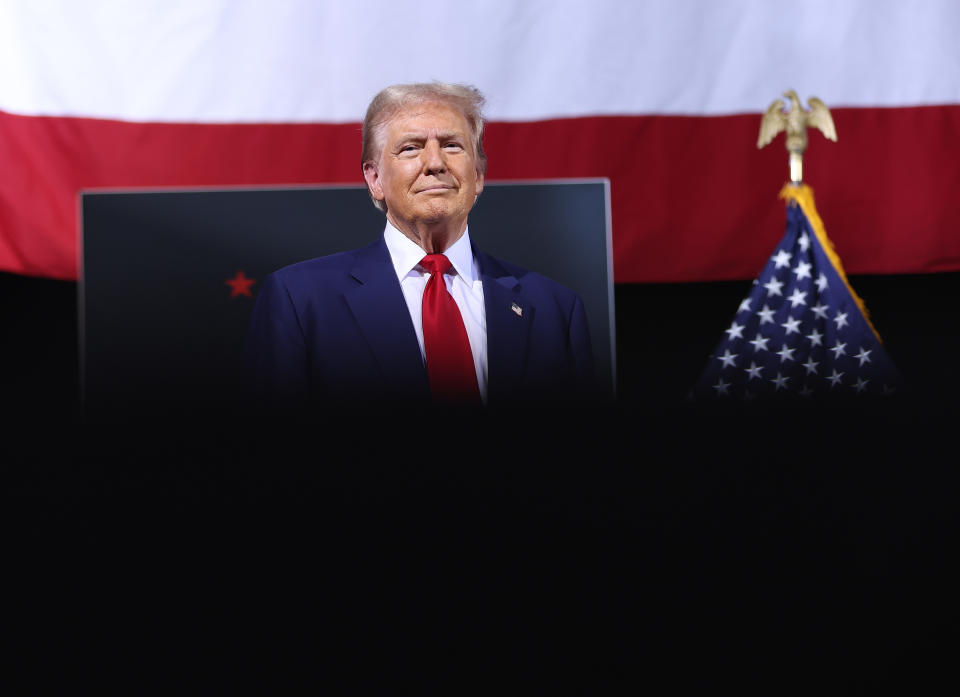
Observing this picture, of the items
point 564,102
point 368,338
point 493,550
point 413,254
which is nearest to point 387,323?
point 368,338

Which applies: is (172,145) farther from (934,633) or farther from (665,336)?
(934,633)

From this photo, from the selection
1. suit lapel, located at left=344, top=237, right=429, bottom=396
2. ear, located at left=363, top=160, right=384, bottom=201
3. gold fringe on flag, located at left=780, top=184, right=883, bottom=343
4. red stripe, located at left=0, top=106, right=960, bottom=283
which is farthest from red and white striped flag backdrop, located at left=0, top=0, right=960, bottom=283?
suit lapel, located at left=344, top=237, right=429, bottom=396

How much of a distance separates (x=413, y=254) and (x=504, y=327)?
174 mm

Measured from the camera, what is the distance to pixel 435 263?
53.5 inches

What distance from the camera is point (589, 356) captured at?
1424mm

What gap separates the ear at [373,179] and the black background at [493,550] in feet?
3.61

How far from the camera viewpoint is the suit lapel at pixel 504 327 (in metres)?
1.30

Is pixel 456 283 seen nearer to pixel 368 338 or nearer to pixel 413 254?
pixel 413 254

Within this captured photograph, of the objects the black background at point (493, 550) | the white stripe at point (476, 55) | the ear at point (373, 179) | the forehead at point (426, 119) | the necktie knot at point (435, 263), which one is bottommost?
the black background at point (493, 550)

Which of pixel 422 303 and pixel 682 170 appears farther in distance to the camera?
pixel 682 170

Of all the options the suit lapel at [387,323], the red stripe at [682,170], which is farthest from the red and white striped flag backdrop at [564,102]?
the suit lapel at [387,323]

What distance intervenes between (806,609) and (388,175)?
3.64 ft

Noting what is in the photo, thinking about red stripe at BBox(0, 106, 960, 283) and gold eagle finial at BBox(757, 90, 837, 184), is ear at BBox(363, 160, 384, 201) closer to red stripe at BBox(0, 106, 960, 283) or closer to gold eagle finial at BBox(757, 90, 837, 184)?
red stripe at BBox(0, 106, 960, 283)

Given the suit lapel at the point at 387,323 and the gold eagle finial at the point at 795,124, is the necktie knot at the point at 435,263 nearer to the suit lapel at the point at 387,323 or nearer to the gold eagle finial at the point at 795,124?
the suit lapel at the point at 387,323
